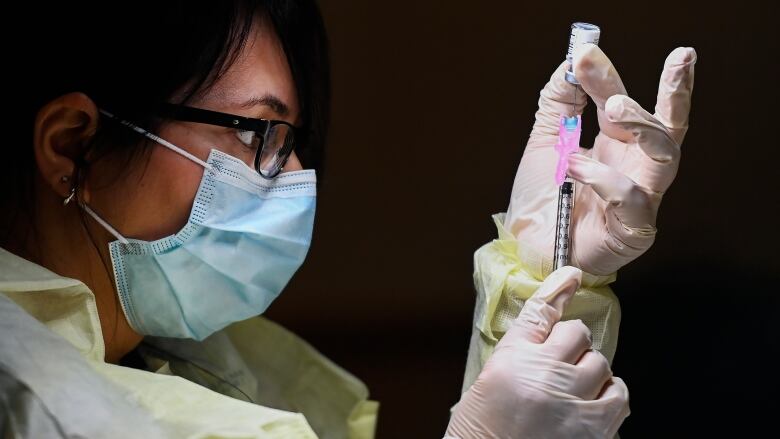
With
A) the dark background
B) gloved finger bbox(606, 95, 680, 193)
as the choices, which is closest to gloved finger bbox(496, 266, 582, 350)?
gloved finger bbox(606, 95, 680, 193)

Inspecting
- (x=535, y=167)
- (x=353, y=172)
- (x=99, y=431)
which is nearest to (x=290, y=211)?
(x=535, y=167)

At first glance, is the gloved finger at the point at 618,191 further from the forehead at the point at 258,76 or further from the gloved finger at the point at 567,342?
the forehead at the point at 258,76

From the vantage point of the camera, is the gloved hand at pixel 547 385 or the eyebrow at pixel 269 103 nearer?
the gloved hand at pixel 547 385

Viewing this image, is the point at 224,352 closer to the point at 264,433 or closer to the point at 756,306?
the point at 264,433

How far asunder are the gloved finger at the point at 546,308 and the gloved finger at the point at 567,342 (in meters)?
0.01

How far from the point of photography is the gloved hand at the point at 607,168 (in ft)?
3.52

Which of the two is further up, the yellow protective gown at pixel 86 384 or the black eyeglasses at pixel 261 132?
the black eyeglasses at pixel 261 132

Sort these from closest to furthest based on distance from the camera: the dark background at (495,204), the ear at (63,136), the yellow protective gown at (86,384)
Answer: the yellow protective gown at (86,384) < the ear at (63,136) < the dark background at (495,204)

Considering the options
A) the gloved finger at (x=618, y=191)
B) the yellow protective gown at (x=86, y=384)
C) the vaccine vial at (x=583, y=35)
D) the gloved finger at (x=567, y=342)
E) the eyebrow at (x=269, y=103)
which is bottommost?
the yellow protective gown at (x=86, y=384)

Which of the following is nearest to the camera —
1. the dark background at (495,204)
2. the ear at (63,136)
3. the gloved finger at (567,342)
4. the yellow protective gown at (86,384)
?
the yellow protective gown at (86,384)

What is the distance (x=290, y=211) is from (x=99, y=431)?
44 centimetres

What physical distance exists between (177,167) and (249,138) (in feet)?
0.35

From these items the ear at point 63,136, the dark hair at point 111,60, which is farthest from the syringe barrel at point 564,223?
the ear at point 63,136

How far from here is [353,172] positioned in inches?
75.0
